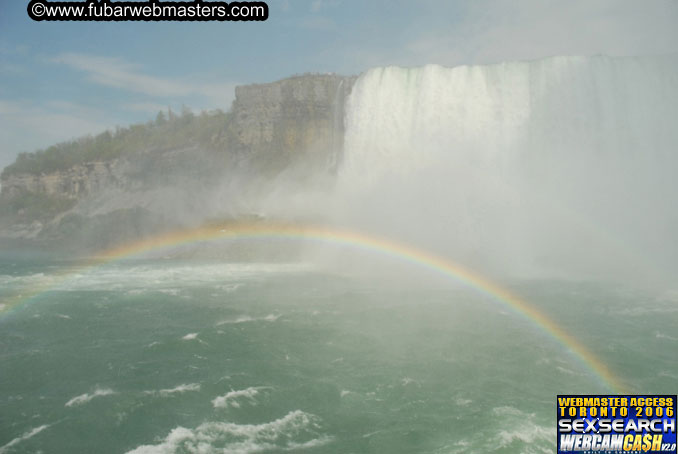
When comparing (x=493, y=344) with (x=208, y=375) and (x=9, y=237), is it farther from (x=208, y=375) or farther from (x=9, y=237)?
(x=9, y=237)

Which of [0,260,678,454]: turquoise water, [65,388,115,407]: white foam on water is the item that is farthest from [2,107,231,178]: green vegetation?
[65,388,115,407]: white foam on water

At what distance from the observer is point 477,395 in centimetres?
1023

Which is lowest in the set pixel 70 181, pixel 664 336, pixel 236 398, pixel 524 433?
pixel 524 433

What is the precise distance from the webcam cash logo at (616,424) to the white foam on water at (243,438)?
403cm

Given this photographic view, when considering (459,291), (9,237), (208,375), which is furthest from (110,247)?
(208,375)

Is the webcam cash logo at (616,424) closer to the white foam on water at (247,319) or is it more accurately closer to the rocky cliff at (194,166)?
the white foam on water at (247,319)

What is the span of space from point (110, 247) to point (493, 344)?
134 ft

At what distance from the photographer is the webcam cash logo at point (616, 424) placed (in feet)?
24.4

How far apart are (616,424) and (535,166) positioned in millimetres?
27584

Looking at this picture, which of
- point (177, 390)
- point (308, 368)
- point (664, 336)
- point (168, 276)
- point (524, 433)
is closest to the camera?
point (524, 433)

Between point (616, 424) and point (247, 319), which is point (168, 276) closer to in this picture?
point (247, 319)

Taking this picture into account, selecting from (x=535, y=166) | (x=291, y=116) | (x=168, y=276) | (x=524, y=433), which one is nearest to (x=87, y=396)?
(x=524, y=433)

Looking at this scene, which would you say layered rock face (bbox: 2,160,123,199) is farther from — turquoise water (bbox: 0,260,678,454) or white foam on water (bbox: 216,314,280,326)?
white foam on water (bbox: 216,314,280,326)

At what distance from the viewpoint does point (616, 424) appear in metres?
8.07
